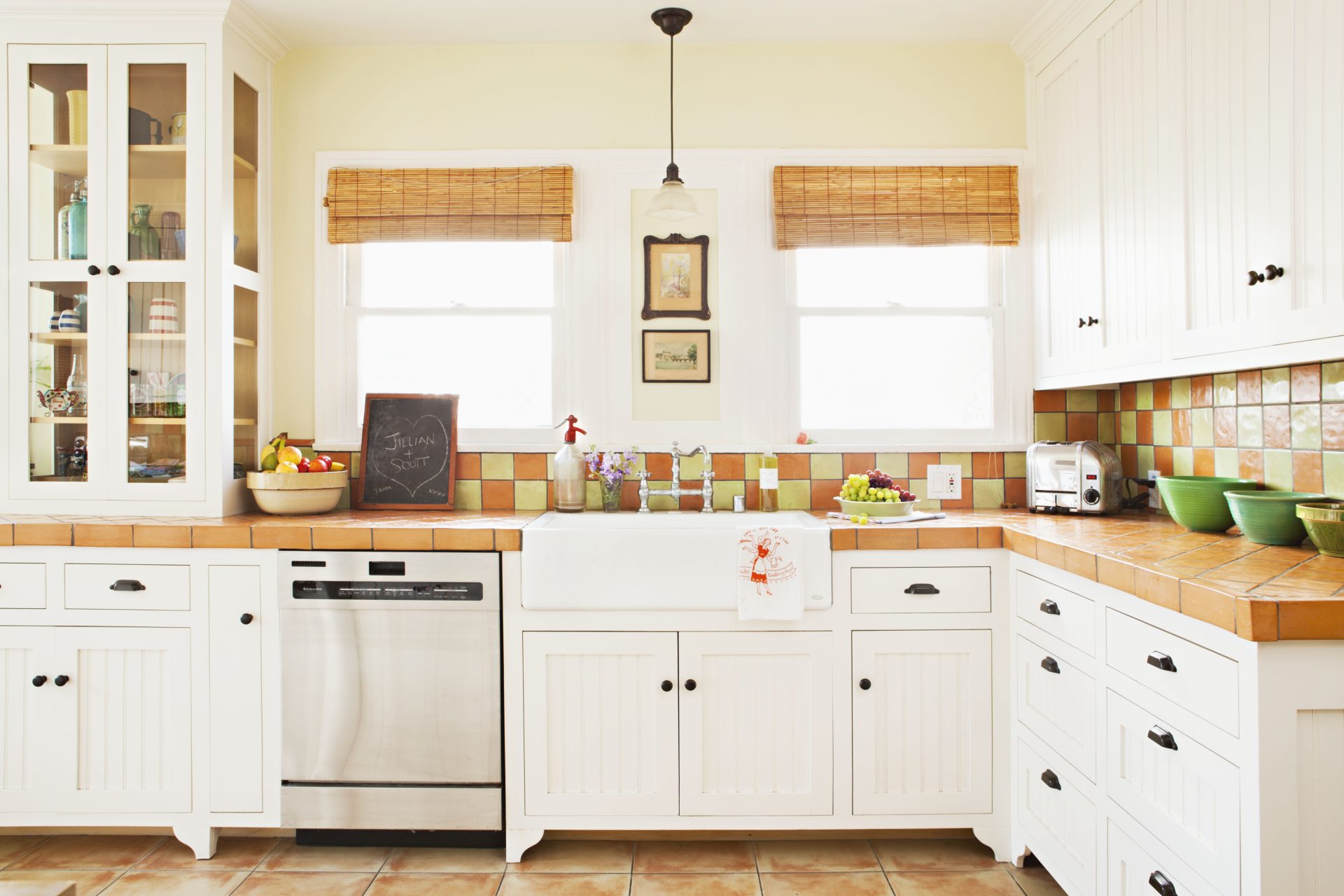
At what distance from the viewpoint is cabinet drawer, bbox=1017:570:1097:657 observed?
69.8 inches

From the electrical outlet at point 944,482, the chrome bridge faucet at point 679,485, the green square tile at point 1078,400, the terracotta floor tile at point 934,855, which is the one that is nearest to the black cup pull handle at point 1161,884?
the terracotta floor tile at point 934,855

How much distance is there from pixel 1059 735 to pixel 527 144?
98.6 inches

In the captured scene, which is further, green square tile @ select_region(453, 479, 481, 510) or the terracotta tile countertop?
green square tile @ select_region(453, 479, 481, 510)

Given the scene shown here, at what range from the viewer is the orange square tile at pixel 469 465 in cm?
278

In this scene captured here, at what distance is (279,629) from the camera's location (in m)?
2.21

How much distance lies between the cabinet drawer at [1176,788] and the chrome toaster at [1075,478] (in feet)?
2.91

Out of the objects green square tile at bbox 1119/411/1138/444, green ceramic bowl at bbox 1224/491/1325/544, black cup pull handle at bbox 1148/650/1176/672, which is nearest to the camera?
black cup pull handle at bbox 1148/650/1176/672

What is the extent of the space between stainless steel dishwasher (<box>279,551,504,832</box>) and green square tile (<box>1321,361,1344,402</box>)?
220 cm

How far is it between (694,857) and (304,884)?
1.09 m

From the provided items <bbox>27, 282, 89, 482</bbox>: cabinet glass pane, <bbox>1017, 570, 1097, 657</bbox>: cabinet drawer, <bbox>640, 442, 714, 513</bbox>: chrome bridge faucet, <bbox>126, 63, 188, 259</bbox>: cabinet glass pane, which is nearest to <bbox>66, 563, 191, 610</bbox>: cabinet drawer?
<bbox>27, 282, 89, 482</bbox>: cabinet glass pane

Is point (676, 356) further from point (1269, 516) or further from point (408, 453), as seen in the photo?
point (1269, 516)

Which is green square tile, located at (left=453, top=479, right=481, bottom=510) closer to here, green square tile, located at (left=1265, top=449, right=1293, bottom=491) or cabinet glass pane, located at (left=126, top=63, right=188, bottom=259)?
cabinet glass pane, located at (left=126, top=63, right=188, bottom=259)

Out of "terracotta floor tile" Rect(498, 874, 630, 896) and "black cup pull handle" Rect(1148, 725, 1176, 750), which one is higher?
"black cup pull handle" Rect(1148, 725, 1176, 750)

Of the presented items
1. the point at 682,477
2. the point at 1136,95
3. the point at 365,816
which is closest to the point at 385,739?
the point at 365,816
